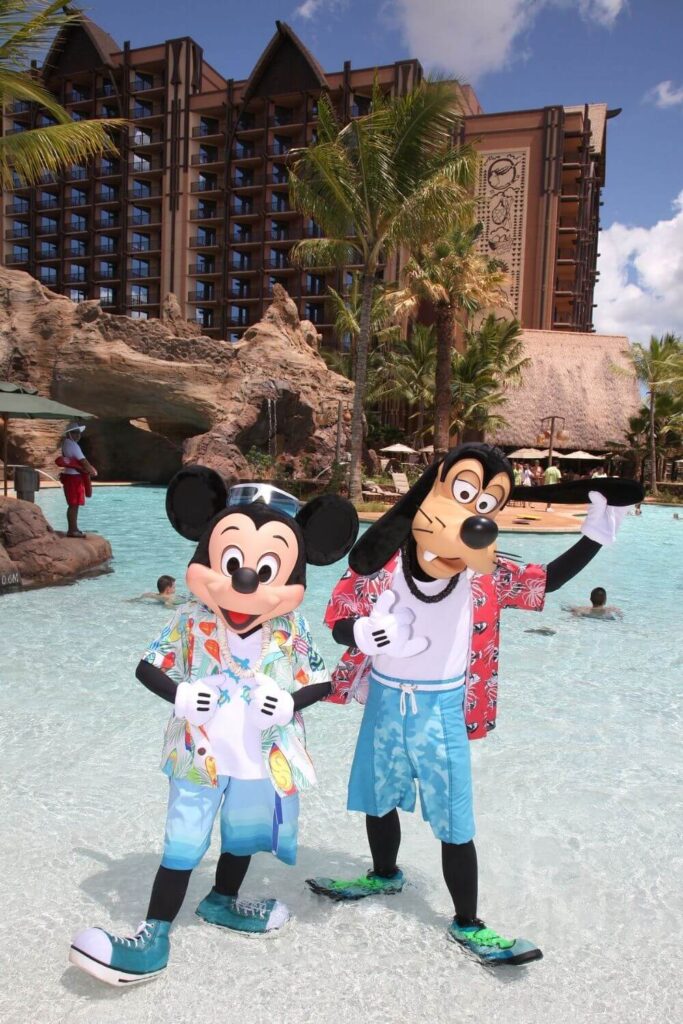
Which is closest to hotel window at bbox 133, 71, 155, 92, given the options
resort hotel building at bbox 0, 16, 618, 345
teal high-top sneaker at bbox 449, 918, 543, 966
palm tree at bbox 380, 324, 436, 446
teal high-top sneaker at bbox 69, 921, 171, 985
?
resort hotel building at bbox 0, 16, 618, 345

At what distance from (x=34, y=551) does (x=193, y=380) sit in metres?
14.8

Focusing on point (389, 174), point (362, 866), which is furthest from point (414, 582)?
point (389, 174)

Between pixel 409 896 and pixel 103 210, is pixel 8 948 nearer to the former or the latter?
pixel 409 896

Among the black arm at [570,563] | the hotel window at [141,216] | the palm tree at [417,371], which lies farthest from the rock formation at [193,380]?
the hotel window at [141,216]

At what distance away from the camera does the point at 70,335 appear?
83.7ft

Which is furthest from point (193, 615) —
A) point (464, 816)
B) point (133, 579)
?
point (133, 579)

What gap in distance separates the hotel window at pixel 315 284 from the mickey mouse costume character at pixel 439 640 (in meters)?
45.6

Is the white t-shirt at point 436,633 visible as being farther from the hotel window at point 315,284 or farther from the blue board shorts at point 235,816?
the hotel window at point 315,284

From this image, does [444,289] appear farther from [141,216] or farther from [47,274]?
[47,274]

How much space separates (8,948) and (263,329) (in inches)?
911

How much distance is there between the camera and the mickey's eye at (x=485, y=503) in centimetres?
246

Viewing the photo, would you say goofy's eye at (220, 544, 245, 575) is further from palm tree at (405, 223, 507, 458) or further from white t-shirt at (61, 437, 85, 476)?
palm tree at (405, 223, 507, 458)

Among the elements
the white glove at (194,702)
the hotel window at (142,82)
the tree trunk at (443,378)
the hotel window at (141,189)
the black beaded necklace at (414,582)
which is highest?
the hotel window at (142,82)

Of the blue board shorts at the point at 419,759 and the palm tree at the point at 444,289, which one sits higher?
the palm tree at the point at 444,289
